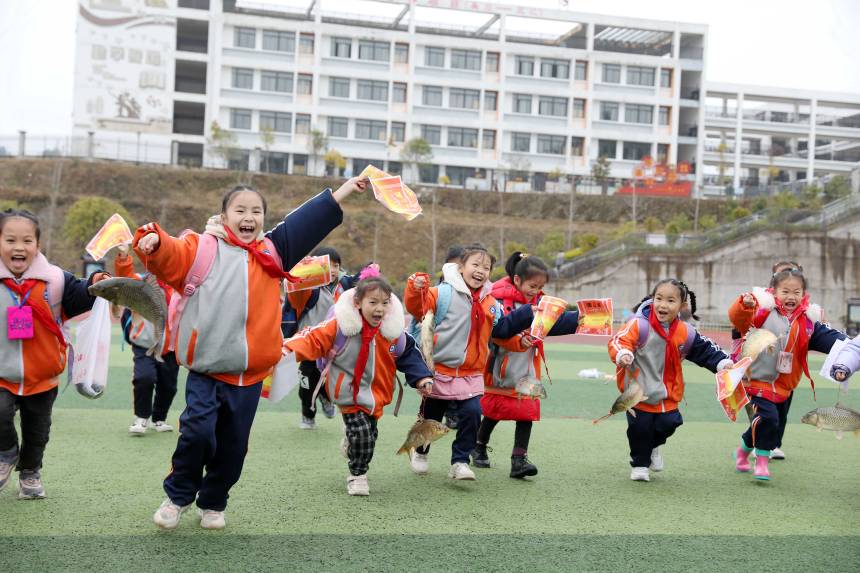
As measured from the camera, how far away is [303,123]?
53.0 m

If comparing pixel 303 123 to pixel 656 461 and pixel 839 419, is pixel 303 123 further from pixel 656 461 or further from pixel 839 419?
pixel 839 419

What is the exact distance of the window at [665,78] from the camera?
56781mm

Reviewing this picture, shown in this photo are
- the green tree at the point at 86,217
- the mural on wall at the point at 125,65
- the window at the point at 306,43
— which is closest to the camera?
the green tree at the point at 86,217

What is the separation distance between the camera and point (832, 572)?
4195 mm

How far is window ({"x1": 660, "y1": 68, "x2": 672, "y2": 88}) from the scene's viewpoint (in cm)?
5678

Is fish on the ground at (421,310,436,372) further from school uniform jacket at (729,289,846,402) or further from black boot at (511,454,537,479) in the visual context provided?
school uniform jacket at (729,289,846,402)

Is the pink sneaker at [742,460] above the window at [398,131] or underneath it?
underneath

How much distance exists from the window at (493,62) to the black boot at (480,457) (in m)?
50.1

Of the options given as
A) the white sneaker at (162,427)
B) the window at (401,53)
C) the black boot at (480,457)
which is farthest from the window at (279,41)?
the black boot at (480,457)

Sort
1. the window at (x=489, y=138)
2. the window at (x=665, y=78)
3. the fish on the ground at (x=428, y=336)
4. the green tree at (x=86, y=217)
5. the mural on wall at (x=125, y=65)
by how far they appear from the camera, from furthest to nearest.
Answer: the window at (x=665, y=78), the window at (x=489, y=138), the mural on wall at (x=125, y=65), the green tree at (x=86, y=217), the fish on the ground at (x=428, y=336)

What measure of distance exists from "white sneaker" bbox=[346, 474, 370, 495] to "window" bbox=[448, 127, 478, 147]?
49767mm

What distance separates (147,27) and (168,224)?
16.1 metres

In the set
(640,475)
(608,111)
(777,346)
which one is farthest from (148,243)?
(608,111)

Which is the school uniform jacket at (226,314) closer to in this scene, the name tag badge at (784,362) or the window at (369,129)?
the name tag badge at (784,362)
